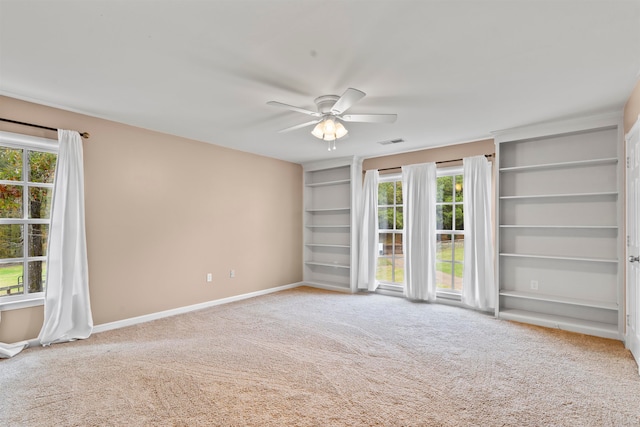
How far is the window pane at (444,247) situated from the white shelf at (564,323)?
1.14m

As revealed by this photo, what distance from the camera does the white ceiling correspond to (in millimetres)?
1902

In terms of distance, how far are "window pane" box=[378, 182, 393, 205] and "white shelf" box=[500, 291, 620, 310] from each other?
235cm

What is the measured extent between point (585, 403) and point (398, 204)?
3.83 m

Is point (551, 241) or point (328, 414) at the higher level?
point (551, 241)

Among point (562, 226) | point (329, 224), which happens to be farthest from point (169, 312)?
point (562, 226)

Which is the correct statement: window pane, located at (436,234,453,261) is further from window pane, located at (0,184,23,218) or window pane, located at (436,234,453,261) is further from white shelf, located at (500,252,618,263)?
window pane, located at (0,184,23,218)

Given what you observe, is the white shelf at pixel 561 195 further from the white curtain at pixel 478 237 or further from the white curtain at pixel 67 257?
the white curtain at pixel 67 257

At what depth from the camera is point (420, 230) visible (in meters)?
5.29

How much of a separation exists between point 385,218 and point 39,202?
4.87 m

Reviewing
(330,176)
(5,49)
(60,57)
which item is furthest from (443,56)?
(330,176)

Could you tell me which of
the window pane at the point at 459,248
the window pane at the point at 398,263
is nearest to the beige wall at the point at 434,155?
the window pane at the point at 459,248

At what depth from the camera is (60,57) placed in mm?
2447

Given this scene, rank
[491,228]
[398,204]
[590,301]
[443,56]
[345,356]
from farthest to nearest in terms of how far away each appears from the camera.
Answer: [398,204]
[491,228]
[590,301]
[345,356]
[443,56]

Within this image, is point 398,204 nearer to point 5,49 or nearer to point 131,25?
point 131,25
